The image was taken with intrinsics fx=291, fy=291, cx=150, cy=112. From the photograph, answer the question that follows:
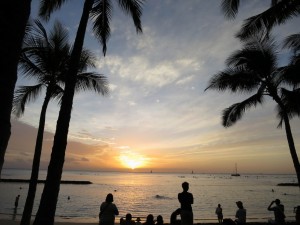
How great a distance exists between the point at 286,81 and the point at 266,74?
1.15m

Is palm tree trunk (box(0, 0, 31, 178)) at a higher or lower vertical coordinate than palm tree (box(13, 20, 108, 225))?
lower

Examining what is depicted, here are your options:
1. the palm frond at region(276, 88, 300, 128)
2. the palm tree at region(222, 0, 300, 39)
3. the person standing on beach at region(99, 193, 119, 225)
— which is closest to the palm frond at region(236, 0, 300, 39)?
the palm tree at region(222, 0, 300, 39)

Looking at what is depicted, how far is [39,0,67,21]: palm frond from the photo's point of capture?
1153cm

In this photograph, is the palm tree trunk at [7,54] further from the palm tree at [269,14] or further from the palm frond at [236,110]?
the palm frond at [236,110]

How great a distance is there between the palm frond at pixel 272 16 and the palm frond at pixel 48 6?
760 cm

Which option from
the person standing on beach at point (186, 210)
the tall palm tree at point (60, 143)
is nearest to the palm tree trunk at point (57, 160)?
the tall palm tree at point (60, 143)

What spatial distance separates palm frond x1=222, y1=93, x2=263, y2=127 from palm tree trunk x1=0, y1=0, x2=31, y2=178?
15902 millimetres

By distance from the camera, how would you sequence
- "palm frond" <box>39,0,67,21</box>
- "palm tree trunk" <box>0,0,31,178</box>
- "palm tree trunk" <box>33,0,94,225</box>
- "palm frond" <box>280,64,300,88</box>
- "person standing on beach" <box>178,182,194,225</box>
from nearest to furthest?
"palm tree trunk" <box>0,0,31,178</box>, "palm tree trunk" <box>33,0,94,225</box>, "person standing on beach" <box>178,182,194,225</box>, "palm frond" <box>39,0,67,21</box>, "palm frond" <box>280,64,300,88</box>

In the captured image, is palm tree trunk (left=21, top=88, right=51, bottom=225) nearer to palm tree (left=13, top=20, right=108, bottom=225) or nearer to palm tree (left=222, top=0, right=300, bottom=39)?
palm tree (left=13, top=20, right=108, bottom=225)

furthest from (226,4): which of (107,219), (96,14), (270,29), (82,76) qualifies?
(107,219)

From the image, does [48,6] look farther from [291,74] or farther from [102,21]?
[291,74]

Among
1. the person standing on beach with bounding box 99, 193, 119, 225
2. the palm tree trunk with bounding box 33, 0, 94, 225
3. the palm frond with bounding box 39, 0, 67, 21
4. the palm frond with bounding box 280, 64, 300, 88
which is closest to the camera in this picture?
A: the palm tree trunk with bounding box 33, 0, 94, 225

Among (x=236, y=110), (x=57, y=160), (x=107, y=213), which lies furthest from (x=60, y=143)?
(x=236, y=110)

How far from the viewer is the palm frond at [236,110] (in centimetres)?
1723
